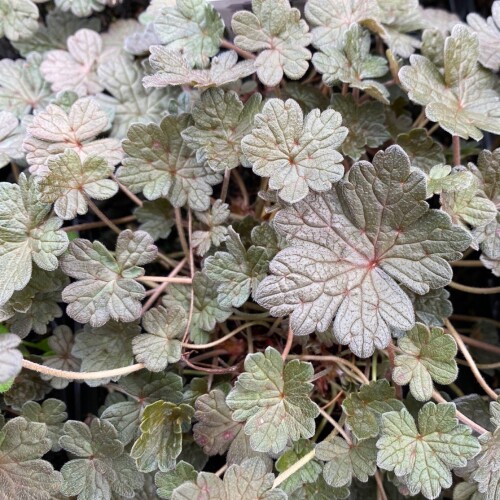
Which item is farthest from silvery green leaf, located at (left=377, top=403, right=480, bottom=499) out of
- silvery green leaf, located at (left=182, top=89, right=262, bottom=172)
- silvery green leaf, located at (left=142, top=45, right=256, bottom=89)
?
silvery green leaf, located at (left=142, top=45, right=256, bottom=89)

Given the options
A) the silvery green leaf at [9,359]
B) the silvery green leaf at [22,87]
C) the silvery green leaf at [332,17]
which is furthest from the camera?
the silvery green leaf at [22,87]

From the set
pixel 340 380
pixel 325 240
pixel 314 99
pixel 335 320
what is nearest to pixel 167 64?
pixel 314 99

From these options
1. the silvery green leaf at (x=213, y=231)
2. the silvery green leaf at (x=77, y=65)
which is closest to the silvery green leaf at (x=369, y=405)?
the silvery green leaf at (x=213, y=231)

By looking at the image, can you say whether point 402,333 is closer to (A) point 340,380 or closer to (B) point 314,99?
(A) point 340,380

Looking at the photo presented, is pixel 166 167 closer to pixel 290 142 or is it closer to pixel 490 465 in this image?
pixel 290 142

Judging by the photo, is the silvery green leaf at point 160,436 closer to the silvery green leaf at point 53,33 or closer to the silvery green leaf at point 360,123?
the silvery green leaf at point 360,123
